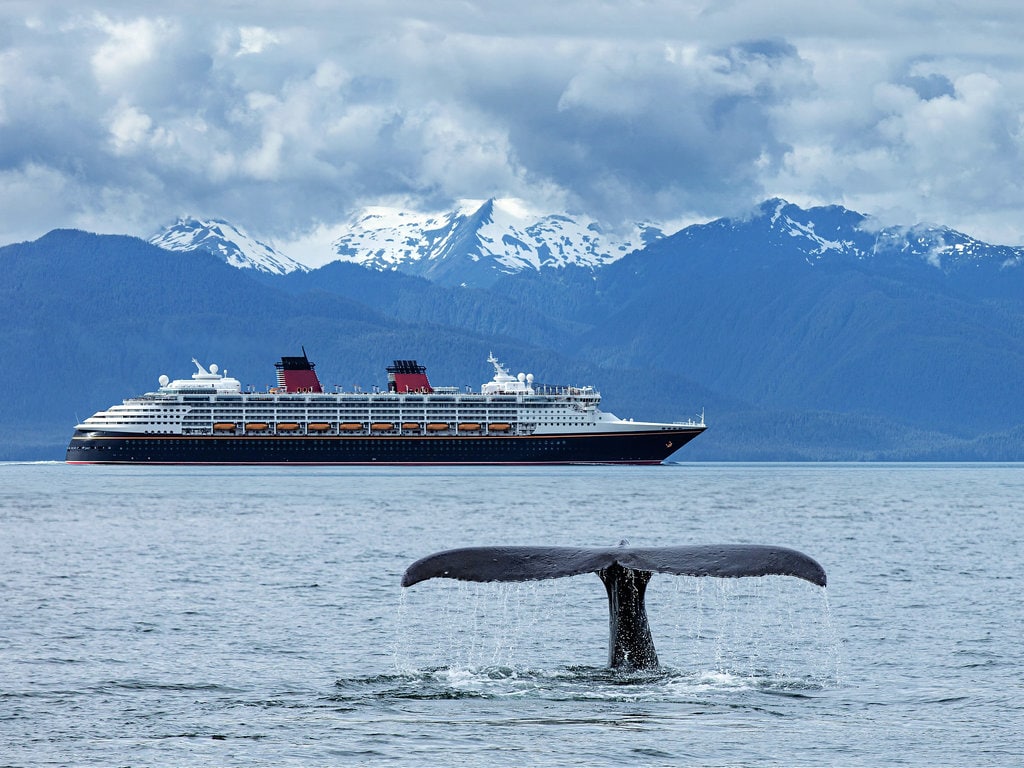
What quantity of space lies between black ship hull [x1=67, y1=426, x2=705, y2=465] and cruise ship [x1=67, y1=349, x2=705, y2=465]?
81 millimetres

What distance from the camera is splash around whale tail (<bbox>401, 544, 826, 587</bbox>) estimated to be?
1606cm

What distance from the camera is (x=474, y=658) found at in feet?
80.6

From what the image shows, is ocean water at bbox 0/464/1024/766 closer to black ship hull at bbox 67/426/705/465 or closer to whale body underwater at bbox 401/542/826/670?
whale body underwater at bbox 401/542/826/670

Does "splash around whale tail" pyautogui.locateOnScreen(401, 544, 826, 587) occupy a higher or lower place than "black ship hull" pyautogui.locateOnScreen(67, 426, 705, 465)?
lower

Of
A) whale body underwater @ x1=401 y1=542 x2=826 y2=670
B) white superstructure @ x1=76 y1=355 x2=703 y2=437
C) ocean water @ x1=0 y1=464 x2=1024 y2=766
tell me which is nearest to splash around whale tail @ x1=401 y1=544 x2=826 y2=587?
whale body underwater @ x1=401 y1=542 x2=826 y2=670

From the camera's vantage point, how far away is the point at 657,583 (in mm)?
36438

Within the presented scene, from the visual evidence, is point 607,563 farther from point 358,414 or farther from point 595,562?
point 358,414

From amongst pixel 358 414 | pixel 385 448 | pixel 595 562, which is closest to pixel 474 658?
pixel 595 562

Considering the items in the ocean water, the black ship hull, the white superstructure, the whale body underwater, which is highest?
the white superstructure

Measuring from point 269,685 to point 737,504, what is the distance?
61.6 metres

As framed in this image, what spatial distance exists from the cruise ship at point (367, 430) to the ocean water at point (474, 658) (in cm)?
8509

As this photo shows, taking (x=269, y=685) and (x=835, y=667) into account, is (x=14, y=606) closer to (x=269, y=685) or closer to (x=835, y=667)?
(x=269, y=685)

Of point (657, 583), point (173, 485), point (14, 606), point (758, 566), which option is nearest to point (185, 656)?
point (14, 606)

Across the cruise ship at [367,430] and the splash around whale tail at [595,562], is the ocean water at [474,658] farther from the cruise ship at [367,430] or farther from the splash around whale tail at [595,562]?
the cruise ship at [367,430]
